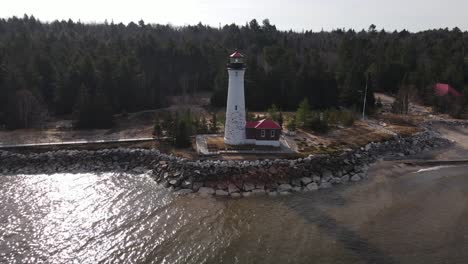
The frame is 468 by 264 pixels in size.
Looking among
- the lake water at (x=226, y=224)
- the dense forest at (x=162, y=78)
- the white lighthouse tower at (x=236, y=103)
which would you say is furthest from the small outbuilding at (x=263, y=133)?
the dense forest at (x=162, y=78)

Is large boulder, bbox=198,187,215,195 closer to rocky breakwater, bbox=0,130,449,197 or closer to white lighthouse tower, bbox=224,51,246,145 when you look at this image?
rocky breakwater, bbox=0,130,449,197

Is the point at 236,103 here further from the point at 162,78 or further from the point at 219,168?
the point at 162,78

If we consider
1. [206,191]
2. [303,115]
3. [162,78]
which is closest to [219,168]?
[206,191]

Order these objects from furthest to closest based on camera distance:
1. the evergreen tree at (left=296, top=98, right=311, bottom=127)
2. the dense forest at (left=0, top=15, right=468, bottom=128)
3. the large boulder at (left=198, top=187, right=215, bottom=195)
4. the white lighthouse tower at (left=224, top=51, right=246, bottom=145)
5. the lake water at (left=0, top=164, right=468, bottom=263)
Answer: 1. the dense forest at (left=0, top=15, right=468, bottom=128)
2. the evergreen tree at (left=296, top=98, right=311, bottom=127)
3. the white lighthouse tower at (left=224, top=51, right=246, bottom=145)
4. the large boulder at (left=198, top=187, right=215, bottom=195)
5. the lake water at (left=0, top=164, right=468, bottom=263)

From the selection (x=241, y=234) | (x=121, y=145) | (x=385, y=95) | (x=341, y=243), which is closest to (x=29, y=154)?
(x=121, y=145)

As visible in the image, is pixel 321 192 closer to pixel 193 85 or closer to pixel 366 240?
pixel 366 240

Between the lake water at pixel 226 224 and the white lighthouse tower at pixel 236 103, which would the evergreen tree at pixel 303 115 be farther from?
the lake water at pixel 226 224

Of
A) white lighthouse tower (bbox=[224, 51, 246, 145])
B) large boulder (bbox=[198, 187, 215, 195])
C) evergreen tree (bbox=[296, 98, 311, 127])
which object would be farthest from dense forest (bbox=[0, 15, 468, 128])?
large boulder (bbox=[198, 187, 215, 195])
